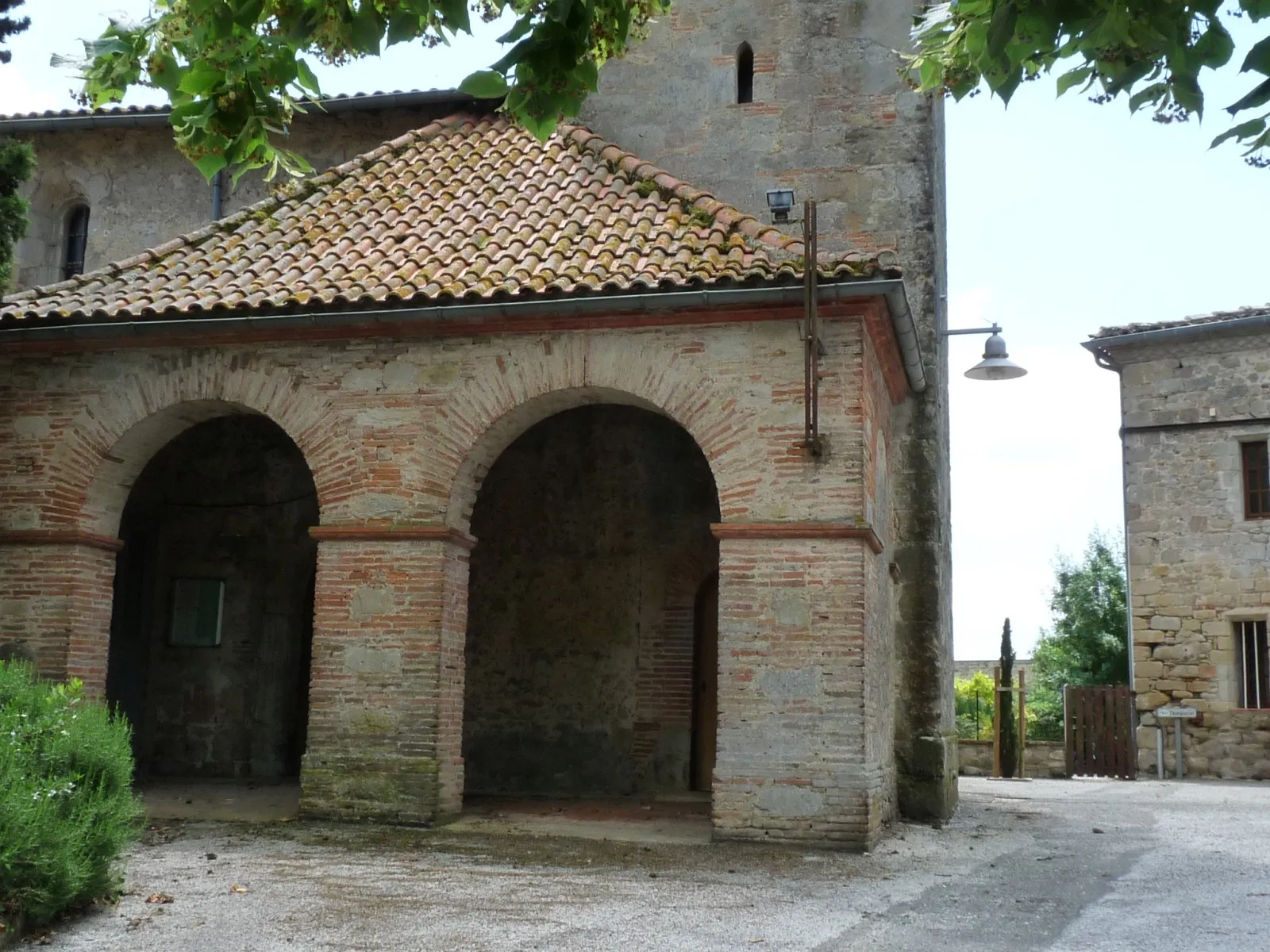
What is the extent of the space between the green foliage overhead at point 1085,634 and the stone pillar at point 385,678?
19.9m

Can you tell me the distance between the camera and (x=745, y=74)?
13242mm

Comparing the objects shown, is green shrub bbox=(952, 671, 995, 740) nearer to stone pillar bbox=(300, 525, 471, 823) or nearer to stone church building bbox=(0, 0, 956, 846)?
stone church building bbox=(0, 0, 956, 846)

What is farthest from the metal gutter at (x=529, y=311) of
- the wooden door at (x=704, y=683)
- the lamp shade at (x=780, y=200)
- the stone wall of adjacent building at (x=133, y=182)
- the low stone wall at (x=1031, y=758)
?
the low stone wall at (x=1031, y=758)

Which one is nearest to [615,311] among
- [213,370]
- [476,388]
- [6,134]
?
[476,388]

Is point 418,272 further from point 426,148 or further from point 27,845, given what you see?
point 27,845

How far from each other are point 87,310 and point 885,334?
6.34 metres

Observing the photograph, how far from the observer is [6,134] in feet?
50.8

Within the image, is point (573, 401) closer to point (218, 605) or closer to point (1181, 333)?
point (218, 605)

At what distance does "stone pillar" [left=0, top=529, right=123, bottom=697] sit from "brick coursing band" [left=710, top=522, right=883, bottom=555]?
5.15m

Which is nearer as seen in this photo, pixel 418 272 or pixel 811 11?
pixel 418 272

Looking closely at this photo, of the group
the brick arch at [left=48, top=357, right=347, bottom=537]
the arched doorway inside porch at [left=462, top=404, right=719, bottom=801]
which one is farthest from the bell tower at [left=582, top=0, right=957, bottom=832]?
the brick arch at [left=48, top=357, right=347, bottom=537]

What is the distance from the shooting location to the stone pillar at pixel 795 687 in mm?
8906

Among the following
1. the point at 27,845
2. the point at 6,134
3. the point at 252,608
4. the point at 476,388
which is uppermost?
the point at 6,134

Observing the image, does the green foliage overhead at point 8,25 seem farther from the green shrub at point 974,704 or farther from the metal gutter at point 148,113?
the green shrub at point 974,704
